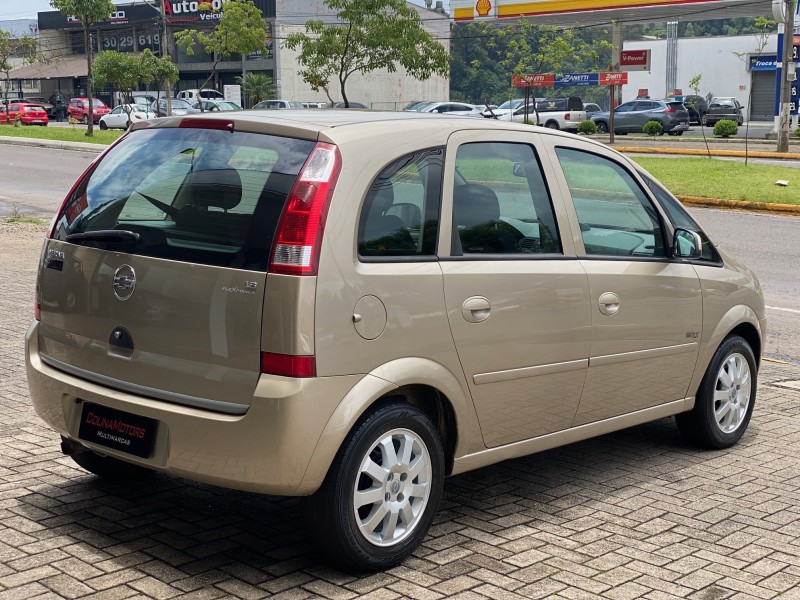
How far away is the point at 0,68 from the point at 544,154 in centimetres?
6970

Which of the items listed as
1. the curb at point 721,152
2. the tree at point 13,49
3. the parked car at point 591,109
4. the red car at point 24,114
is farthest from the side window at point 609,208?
the tree at point 13,49

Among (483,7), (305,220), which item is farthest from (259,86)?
(305,220)

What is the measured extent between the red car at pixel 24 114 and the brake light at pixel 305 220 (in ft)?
181

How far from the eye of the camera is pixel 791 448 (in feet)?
19.9

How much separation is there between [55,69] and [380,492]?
84.6 metres

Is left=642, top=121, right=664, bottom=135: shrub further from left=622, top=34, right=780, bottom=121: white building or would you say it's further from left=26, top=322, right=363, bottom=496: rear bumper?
left=26, top=322, right=363, bottom=496: rear bumper

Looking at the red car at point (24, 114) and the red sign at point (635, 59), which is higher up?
the red sign at point (635, 59)

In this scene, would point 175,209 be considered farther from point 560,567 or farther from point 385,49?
point 385,49

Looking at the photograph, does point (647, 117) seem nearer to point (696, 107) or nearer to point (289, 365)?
point (696, 107)

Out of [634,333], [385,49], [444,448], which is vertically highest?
[385,49]

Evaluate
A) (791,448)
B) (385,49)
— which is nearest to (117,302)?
(791,448)

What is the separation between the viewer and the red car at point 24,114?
5566 cm

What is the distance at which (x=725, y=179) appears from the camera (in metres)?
22.1

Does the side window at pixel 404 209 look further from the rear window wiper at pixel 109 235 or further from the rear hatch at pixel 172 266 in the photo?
the rear window wiper at pixel 109 235
